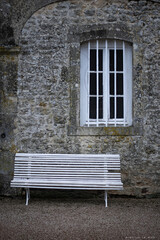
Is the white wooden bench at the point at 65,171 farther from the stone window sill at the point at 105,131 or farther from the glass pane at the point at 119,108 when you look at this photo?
the glass pane at the point at 119,108

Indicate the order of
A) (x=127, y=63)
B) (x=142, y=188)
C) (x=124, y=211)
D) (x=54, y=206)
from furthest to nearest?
1. (x=127, y=63)
2. (x=142, y=188)
3. (x=54, y=206)
4. (x=124, y=211)

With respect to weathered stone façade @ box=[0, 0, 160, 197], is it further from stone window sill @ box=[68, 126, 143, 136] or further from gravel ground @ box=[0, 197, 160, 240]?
gravel ground @ box=[0, 197, 160, 240]

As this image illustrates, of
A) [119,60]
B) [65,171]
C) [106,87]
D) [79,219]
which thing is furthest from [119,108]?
[79,219]

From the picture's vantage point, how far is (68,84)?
591cm

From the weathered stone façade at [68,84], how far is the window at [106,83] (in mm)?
204

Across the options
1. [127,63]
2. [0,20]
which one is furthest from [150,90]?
[0,20]

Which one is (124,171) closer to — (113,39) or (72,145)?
(72,145)

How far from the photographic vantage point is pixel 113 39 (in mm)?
6016

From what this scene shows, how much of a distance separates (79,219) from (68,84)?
2.80 m

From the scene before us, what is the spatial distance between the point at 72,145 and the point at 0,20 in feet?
10.0

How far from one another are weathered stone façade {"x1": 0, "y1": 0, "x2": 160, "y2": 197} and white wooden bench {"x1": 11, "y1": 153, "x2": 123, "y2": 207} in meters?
0.45

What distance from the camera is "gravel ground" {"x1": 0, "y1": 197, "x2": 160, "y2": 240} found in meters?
3.57

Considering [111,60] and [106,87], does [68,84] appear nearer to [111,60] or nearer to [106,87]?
[106,87]

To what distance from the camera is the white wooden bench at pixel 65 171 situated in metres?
5.14
